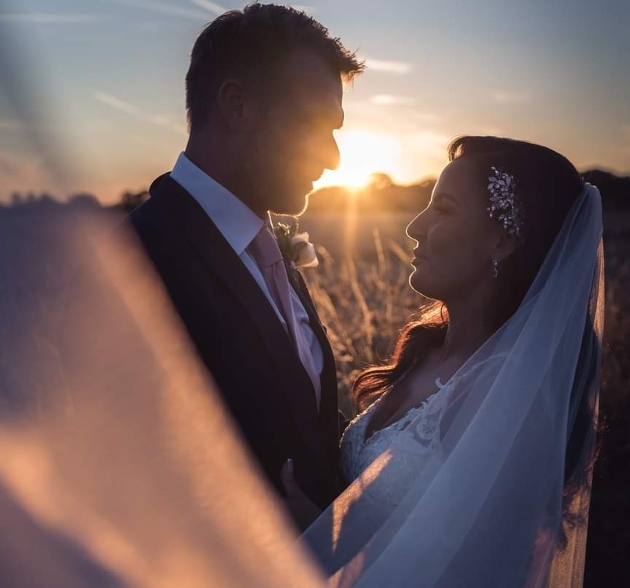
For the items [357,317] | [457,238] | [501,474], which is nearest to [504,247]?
[457,238]

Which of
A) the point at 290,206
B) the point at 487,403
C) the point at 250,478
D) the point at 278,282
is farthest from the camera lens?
the point at 290,206

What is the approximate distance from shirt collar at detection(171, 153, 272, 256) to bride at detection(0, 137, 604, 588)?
0.43 meters

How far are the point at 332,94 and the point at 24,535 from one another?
2372 millimetres

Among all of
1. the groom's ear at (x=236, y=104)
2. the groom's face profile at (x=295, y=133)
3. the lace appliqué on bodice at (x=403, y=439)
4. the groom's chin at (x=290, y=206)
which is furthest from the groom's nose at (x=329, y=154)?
the lace appliqué on bodice at (x=403, y=439)

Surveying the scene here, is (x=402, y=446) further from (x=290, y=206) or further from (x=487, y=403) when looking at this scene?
(x=290, y=206)

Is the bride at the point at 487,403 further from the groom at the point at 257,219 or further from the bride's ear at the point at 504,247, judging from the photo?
the groom at the point at 257,219

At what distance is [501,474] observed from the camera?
88.1 inches

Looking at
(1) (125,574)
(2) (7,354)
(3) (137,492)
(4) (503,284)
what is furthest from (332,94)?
(2) (7,354)

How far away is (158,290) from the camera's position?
2.51m

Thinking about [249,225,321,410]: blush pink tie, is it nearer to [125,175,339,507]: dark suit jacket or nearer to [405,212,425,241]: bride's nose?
[125,175,339,507]: dark suit jacket

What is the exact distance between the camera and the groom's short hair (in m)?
2.99

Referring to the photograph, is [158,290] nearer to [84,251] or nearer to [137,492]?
[84,251]

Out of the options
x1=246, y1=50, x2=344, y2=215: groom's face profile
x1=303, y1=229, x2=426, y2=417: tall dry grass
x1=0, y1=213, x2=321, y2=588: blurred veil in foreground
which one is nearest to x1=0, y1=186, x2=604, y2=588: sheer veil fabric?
x1=0, y1=213, x2=321, y2=588: blurred veil in foreground

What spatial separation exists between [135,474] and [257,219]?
123 centimetres
